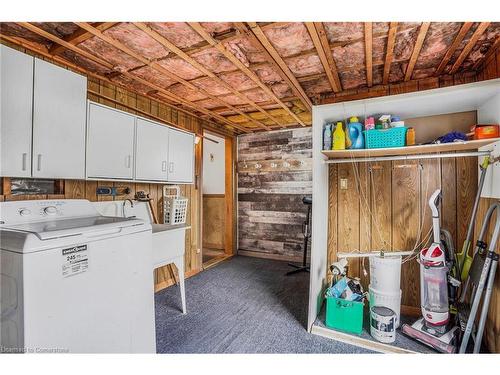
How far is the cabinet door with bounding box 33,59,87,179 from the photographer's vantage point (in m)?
1.67

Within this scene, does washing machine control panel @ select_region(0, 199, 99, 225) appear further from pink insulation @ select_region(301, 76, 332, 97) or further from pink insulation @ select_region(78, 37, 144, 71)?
→ pink insulation @ select_region(301, 76, 332, 97)

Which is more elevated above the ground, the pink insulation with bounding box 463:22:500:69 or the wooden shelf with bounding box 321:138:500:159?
the pink insulation with bounding box 463:22:500:69

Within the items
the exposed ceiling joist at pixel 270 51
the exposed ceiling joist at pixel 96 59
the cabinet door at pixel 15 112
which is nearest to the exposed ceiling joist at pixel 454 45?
the exposed ceiling joist at pixel 270 51

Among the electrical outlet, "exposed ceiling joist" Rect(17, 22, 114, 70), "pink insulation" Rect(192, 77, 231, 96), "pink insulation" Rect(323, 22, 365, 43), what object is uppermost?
"pink insulation" Rect(192, 77, 231, 96)

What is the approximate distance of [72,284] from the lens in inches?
47.5

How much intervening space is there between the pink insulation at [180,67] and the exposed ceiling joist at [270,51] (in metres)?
0.73

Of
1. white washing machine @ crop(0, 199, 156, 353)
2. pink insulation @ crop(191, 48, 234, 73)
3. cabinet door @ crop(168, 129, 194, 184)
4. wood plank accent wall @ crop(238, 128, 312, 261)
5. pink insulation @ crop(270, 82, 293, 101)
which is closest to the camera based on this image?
white washing machine @ crop(0, 199, 156, 353)

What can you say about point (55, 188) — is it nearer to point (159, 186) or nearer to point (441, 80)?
point (159, 186)

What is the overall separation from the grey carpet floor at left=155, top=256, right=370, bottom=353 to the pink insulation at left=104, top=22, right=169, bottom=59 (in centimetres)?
238

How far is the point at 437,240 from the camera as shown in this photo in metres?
2.02

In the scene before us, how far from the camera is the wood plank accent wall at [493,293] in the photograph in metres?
1.72

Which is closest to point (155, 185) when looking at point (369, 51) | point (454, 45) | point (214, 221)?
point (214, 221)

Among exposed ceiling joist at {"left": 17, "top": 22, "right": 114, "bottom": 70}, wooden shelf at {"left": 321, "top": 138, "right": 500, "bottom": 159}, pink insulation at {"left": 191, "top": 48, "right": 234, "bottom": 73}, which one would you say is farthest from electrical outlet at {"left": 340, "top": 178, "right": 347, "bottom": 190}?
exposed ceiling joist at {"left": 17, "top": 22, "right": 114, "bottom": 70}
